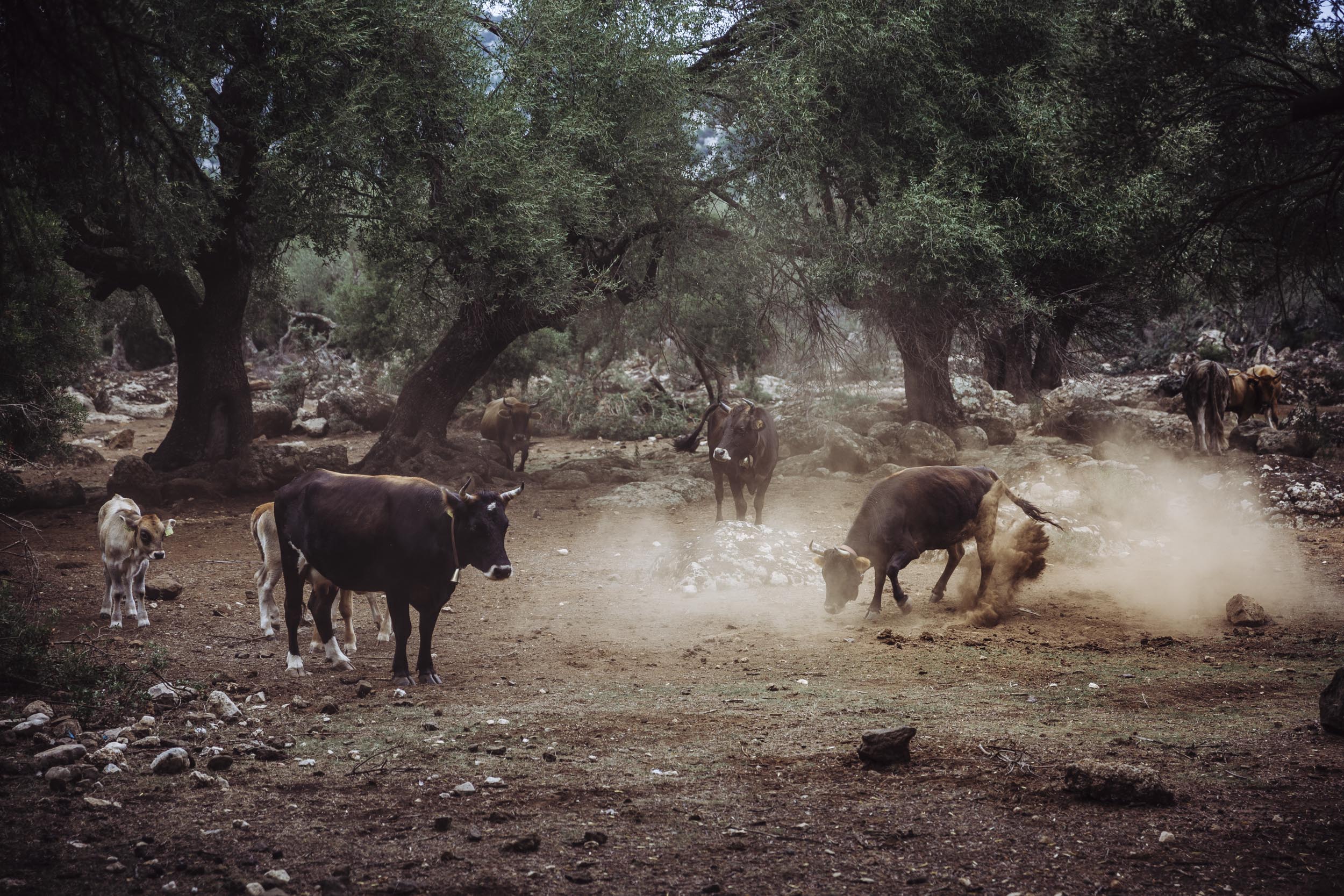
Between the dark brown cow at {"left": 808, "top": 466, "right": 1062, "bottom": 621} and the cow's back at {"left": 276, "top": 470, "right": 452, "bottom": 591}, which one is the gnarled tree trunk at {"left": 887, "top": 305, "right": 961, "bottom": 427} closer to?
the dark brown cow at {"left": 808, "top": 466, "right": 1062, "bottom": 621}

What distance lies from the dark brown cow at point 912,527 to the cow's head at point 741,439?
4430 mm

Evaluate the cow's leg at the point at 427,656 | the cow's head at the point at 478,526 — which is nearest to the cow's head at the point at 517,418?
the cow's head at the point at 478,526

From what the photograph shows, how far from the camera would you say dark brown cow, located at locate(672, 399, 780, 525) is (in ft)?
51.2

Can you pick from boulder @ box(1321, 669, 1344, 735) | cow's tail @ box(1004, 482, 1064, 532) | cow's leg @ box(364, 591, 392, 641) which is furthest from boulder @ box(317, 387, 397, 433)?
boulder @ box(1321, 669, 1344, 735)

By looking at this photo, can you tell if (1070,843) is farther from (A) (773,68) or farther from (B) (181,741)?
(A) (773,68)

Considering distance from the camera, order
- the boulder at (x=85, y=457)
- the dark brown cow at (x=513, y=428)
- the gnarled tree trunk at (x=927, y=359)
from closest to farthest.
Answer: the gnarled tree trunk at (x=927, y=359) → the boulder at (x=85, y=457) → the dark brown cow at (x=513, y=428)

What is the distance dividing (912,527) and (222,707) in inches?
274

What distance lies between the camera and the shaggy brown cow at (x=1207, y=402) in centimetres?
2091

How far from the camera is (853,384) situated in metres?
33.2

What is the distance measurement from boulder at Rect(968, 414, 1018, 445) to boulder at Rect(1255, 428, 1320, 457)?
4895 millimetres

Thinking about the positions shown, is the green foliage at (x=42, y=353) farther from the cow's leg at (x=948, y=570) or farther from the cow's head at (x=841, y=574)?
the cow's leg at (x=948, y=570)

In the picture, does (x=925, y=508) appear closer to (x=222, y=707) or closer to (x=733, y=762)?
(x=733, y=762)

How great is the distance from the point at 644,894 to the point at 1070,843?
201cm

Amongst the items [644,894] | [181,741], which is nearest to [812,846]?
[644,894]
